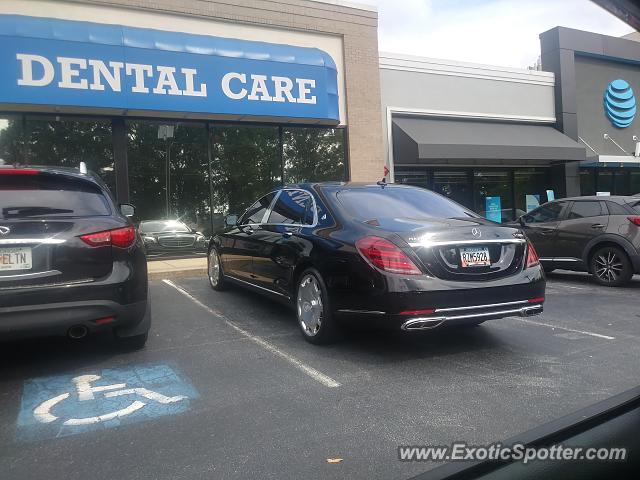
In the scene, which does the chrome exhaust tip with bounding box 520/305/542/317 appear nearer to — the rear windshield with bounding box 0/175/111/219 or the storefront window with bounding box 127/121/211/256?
the rear windshield with bounding box 0/175/111/219

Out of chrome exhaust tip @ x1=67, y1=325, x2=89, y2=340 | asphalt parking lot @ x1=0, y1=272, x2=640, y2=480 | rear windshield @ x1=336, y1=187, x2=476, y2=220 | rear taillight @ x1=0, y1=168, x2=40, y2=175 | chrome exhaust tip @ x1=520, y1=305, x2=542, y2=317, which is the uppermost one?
rear taillight @ x1=0, y1=168, x2=40, y2=175

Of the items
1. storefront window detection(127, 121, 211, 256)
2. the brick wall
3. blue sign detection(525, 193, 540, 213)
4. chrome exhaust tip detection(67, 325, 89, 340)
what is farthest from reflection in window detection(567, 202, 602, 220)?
blue sign detection(525, 193, 540, 213)

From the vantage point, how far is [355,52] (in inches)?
539

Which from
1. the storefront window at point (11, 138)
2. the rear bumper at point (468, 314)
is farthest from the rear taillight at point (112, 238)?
the storefront window at point (11, 138)

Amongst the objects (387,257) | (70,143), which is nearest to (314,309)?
(387,257)

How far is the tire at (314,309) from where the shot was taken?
4501 mm

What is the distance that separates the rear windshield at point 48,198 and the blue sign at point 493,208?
1504 centimetres

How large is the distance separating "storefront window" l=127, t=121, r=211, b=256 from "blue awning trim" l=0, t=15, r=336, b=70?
5.78 feet

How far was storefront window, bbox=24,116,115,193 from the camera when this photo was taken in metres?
10.6

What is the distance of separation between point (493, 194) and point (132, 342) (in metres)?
15.1

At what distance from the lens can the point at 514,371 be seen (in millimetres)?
4012

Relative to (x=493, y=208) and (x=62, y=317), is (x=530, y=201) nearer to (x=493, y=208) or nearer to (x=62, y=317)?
(x=493, y=208)

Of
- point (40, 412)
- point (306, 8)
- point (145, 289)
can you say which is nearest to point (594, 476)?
point (40, 412)

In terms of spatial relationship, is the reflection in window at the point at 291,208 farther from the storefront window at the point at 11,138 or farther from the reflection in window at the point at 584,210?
the storefront window at the point at 11,138
